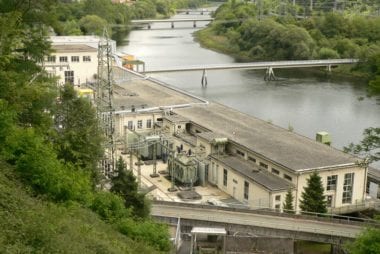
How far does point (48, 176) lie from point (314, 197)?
240 inches

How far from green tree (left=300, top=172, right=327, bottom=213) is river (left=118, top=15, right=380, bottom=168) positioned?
4.94 meters

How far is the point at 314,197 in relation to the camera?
10.9m

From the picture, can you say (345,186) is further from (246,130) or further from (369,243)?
(369,243)

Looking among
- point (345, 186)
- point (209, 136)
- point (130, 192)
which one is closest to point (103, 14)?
point (209, 136)

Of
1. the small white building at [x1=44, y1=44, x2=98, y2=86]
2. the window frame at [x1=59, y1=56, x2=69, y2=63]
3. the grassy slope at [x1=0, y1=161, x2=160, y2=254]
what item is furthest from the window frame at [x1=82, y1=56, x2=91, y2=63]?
the grassy slope at [x1=0, y1=161, x2=160, y2=254]

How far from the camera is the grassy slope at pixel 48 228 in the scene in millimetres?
4352

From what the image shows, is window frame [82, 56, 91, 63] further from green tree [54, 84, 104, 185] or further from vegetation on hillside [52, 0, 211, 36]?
green tree [54, 84, 104, 185]

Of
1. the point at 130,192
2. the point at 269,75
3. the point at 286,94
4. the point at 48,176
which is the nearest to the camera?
the point at 48,176

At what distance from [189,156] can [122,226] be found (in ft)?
22.7

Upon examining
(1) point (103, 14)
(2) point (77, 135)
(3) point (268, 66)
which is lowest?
(3) point (268, 66)

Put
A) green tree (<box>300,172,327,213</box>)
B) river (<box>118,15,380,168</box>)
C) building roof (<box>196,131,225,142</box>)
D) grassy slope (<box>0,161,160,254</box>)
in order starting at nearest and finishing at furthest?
grassy slope (<box>0,161,160,254</box>), green tree (<box>300,172,327,213</box>), building roof (<box>196,131,225,142</box>), river (<box>118,15,380,168</box>)

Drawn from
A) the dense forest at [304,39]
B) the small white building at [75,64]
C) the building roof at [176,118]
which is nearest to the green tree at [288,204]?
the building roof at [176,118]

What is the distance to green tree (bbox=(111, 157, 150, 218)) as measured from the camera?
7.96 meters

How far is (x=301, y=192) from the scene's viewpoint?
11.6 m
